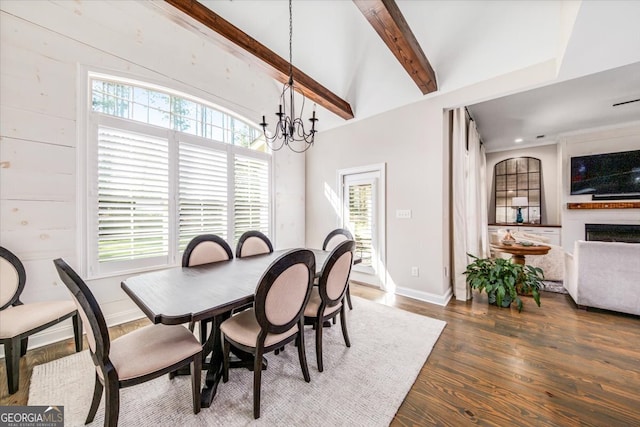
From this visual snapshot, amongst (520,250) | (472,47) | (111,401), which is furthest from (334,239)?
(472,47)

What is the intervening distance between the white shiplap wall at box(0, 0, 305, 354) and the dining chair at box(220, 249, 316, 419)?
197cm

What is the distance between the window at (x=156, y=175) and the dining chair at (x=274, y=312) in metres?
1.86

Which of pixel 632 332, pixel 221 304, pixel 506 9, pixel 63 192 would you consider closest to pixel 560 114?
pixel 506 9

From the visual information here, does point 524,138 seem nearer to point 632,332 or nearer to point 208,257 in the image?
point 632,332

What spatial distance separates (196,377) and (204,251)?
116cm

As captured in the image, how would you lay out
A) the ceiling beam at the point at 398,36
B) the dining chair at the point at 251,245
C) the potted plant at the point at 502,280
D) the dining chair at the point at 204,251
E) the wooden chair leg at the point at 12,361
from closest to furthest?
the wooden chair leg at the point at 12,361 → the ceiling beam at the point at 398,36 → the dining chair at the point at 204,251 → the dining chair at the point at 251,245 → the potted plant at the point at 502,280

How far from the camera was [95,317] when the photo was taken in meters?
1.07

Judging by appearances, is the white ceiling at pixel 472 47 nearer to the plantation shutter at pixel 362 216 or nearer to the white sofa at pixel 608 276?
the plantation shutter at pixel 362 216

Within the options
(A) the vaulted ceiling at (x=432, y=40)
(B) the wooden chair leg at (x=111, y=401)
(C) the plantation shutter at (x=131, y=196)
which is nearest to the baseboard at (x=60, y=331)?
(C) the plantation shutter at (x=131, y=196)

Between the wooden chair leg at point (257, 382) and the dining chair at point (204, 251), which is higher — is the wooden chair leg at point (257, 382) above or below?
below

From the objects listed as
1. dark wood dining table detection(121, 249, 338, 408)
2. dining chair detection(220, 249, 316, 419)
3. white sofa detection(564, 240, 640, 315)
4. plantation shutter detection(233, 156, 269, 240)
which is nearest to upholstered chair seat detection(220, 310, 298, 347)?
dining chair detection(220, 249, 316, 419)

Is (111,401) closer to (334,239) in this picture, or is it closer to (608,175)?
(334,239)

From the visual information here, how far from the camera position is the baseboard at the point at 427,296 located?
3.00 m

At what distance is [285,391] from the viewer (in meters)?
1.58
